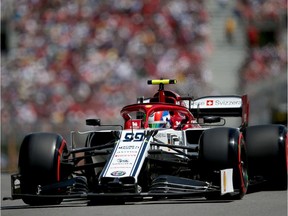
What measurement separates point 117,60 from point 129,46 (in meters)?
0.58

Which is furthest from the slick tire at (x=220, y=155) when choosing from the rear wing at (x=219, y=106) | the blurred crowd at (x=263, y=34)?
the blurred crowd at (x=263, y=34)

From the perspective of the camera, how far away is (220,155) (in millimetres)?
8852

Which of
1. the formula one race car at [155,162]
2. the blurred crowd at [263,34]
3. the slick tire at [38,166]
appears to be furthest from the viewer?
the blurred crowd at [263,34]

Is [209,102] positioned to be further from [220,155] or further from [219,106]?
[220,155]

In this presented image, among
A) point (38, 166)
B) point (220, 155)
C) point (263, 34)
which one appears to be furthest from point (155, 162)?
point (263, 34)

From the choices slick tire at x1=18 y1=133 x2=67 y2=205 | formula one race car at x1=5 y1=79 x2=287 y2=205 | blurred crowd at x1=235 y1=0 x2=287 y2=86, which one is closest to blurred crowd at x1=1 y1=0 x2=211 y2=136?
blurred crowd at x1=235 y1=0 x2=287 y2=86

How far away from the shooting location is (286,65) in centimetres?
2977

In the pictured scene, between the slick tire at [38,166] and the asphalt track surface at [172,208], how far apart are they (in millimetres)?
177

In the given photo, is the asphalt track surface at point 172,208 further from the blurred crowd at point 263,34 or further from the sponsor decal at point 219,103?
the blurred crowd at point 263,34

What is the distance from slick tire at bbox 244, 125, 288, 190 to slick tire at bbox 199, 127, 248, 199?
3.54 feet

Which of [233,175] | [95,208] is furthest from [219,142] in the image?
[95,208]

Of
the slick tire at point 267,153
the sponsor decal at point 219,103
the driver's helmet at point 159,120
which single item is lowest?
the slick tire at point 267,153

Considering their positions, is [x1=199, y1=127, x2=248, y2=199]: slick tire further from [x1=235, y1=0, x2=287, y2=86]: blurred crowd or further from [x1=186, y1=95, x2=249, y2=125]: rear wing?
[x1=235, y1=0, x2=287, y2=86]: blurred crowd

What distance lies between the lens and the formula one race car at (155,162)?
866 centimetres
